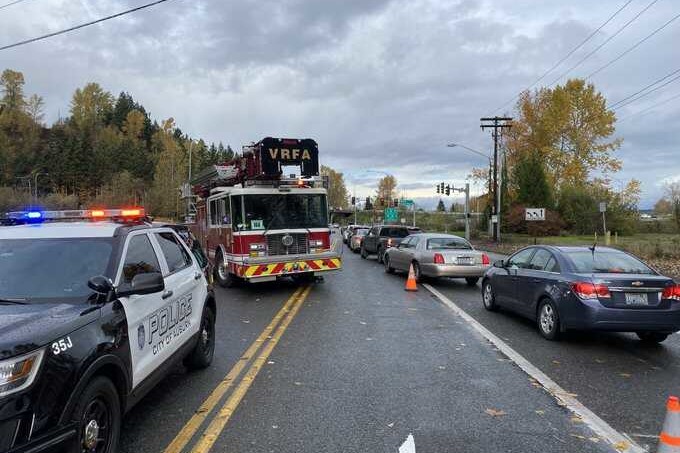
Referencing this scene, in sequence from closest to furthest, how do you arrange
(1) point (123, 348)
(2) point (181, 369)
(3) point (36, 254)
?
(1) point (123, 348) < (3) point (36, 254) < (2) point (181, 369)

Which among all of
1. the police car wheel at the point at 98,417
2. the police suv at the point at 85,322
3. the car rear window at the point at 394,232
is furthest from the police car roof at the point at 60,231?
the car rear window at the point at 394,232

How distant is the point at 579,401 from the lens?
5359mm

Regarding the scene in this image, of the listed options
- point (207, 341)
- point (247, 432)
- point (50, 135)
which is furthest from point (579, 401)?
point (50, 135)

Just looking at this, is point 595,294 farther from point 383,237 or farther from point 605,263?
point 383,237

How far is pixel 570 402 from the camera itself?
5.32 metres

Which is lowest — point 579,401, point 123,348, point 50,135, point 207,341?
point 579,401

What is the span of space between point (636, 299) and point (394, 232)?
16840mm

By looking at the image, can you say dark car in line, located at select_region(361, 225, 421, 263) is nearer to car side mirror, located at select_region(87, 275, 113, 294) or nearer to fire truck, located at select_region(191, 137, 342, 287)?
fire truck, located at select_region(191, 137, 342, 287)

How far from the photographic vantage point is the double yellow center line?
427cm

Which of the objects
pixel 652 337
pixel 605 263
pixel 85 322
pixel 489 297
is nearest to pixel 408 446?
pixel 85 322

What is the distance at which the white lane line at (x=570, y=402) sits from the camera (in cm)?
432

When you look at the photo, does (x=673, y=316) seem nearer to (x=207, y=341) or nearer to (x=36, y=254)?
(x=207, y=341)

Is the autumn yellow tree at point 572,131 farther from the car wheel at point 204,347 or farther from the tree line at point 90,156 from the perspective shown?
the car wheel at point 204,347

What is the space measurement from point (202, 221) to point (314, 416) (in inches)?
513
